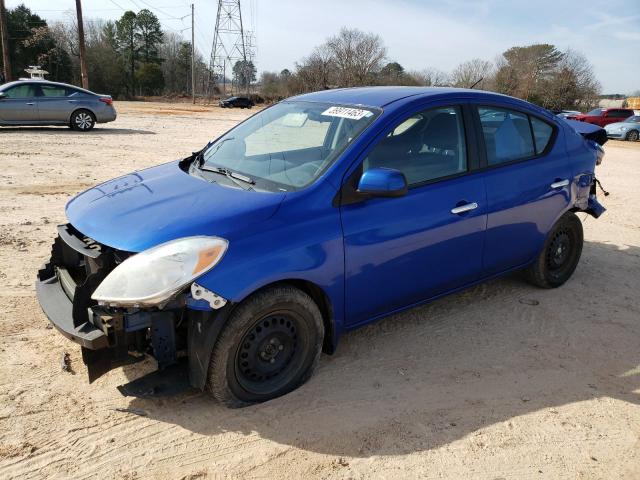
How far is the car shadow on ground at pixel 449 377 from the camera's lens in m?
2.96

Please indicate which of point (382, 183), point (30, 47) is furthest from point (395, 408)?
point (30, 47)

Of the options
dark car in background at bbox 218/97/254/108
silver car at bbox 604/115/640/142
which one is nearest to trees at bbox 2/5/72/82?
dark car in background at bbox 218/97/254/108

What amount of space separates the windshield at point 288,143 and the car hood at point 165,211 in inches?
10.5

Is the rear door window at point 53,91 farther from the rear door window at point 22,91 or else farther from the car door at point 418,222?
the car door at point 418,222

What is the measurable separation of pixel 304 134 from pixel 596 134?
332 cm

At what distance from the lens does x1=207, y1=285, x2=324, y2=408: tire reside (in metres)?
2.88

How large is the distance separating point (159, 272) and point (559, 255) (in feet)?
12.8

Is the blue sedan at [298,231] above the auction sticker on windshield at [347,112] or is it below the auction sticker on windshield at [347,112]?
below

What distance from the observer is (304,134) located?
3.90m

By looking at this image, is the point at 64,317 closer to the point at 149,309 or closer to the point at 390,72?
the point at 149,309

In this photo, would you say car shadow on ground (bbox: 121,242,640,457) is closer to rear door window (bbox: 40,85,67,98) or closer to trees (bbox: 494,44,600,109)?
rear door window (bbox: 40,85,67,98)

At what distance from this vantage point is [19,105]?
14648 millimetres

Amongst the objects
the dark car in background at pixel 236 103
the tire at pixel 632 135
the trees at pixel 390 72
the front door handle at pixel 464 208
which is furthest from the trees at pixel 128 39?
the front door handle at pixel 464 208

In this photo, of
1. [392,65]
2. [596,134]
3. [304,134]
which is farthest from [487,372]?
[392,65]
